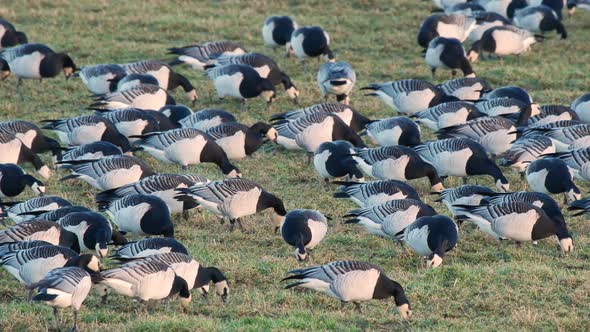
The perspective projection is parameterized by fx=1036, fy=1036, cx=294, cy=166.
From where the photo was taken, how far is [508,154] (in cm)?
1356

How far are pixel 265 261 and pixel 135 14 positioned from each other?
13.3 metres

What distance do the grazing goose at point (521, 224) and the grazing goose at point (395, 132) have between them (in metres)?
3.16

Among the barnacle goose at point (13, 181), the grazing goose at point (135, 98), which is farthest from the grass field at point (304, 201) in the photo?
the grazing goose at point (135, 98)

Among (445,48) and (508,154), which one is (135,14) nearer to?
(445,48)

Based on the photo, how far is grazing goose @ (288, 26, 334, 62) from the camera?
741 inches

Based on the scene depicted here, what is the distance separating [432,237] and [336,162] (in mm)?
3086

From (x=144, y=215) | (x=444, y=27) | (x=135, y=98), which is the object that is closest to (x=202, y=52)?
(x=135, y=98)

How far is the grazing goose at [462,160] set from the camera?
1321cm

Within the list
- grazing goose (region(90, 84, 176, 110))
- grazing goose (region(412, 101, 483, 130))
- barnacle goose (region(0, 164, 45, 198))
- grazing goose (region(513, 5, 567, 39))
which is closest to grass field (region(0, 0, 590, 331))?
grazing goose (region(513, 5, 567, 39))

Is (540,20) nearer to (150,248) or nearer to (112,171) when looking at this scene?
(112,171)

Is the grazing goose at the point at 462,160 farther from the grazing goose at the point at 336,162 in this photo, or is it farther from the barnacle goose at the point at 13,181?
the barnacle goose at the point at 13,181

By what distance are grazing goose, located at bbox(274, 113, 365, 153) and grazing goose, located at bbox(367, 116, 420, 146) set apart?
0.90 feet

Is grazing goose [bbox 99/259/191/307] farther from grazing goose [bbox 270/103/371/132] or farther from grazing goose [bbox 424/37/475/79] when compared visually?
grazing goose [bbox 424/37/475/79]

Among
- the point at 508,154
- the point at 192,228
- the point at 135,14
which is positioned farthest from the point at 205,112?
the point at 135,14
